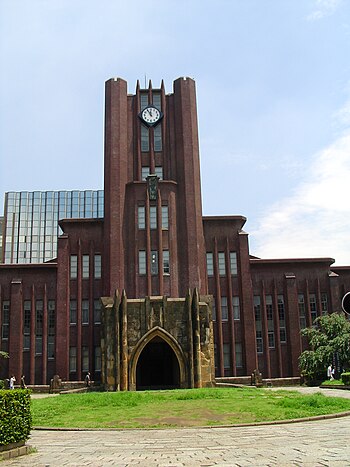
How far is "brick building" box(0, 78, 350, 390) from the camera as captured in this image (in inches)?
1593

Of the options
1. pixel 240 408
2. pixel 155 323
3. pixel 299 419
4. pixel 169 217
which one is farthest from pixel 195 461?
pixel 169 217

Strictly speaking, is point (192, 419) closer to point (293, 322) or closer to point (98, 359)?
point (98, 359)

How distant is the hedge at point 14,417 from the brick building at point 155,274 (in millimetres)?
25360

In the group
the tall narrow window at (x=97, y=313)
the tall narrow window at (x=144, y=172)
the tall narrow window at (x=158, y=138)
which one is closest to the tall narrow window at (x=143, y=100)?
the tall narrow window at (x=158, y=138)

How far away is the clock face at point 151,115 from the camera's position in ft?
145

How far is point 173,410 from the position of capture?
64.1 feet

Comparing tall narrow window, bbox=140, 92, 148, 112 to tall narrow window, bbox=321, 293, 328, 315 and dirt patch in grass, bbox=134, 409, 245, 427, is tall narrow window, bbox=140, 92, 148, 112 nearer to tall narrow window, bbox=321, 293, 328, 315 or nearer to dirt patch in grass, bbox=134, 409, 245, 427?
tall narrow window, bbox=321, 293, 328, 315

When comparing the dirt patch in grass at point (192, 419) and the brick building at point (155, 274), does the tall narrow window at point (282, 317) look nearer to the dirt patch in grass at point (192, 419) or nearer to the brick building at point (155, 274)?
the brick building at point (155, 274)

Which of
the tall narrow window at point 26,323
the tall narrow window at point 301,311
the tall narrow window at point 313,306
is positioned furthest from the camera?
the tall narrow window at point 313,306

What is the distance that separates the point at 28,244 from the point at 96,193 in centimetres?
1417

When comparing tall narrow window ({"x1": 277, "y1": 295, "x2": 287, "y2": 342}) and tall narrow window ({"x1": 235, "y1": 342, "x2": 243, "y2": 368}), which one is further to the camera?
tall narrow window ({"x1": 277, "y1": 295, "x2": 287, "y2": 342})

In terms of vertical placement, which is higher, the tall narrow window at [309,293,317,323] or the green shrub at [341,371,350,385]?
the tall narrow window at [309,293,317,323]

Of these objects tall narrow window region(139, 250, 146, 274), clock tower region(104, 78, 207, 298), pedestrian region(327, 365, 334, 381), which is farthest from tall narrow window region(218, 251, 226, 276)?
pedestrian region(327, 365, 334, 381)

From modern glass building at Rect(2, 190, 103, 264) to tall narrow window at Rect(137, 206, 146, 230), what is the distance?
50.1m
